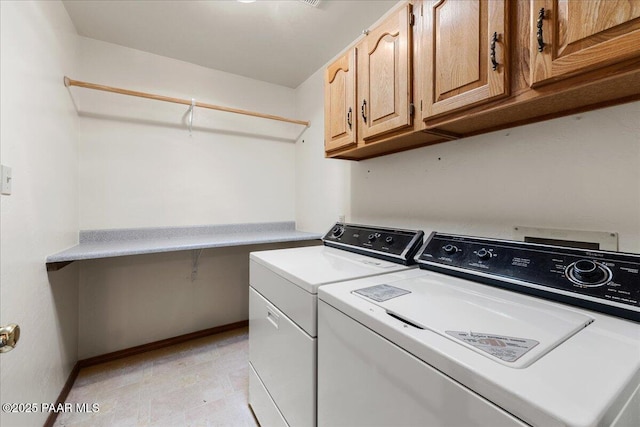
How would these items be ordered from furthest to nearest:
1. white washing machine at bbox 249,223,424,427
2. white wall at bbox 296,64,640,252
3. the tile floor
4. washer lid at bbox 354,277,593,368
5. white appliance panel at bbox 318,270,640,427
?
the tile floor < white washing machine at bbox 249,223,424,427 < white wall at bbox 296,64,640,252 < washer lid at bbox 354,277,593,368 < white appliance panel at bbox 318,270,640,427

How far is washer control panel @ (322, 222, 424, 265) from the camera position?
1308 millimetres

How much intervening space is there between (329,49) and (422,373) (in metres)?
2.33

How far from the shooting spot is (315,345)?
0.95 metres

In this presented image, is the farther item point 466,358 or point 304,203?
point 304,203

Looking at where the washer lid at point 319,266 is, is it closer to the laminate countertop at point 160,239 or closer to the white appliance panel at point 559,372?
the white appliance panel at point 559,372

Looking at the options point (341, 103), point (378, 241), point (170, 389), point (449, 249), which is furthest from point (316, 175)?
point (170, 389)

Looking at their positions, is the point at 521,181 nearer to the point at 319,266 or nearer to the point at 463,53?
the point at 463,53

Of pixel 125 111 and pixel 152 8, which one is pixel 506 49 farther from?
pixel 125 111

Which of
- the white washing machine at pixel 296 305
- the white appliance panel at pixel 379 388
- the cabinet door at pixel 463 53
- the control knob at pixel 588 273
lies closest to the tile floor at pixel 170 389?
the white washing machine at pixel 296 305

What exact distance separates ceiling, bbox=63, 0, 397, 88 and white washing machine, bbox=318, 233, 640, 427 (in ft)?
5.65

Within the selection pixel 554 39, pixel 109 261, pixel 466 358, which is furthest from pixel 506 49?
pixel 109 261

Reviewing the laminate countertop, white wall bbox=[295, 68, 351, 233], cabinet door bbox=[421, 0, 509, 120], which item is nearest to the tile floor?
the laminate countertop

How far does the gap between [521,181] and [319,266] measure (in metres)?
0.95

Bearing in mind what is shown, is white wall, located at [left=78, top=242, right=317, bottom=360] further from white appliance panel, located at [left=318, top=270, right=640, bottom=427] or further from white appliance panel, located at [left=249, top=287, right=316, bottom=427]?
white appliance panel, located at [left=318, top=270, right=640, bottom=427]
